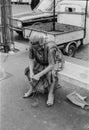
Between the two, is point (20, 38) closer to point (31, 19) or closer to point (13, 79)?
point (31, 19)

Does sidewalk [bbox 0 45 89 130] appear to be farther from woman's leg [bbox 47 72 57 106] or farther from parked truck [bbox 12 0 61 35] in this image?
parked truck [bbox 12 0 61 35]

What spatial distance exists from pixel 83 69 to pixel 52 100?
723 mm

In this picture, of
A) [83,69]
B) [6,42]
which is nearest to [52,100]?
[83,69]

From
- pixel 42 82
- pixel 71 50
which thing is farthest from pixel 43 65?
pixel 71 50

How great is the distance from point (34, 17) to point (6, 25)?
2.04 metres

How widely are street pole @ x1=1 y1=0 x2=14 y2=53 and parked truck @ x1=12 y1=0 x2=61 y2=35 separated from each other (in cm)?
139

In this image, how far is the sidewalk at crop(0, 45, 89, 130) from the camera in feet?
9.40

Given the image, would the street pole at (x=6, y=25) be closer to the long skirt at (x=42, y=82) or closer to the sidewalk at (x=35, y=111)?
the sidewalk at (x=35, y=111)

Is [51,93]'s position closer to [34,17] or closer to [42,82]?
[42,82]

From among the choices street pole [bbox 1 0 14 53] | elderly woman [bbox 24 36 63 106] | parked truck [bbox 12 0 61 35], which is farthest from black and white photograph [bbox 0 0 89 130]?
parked truck [bbox 12 0 61 35]

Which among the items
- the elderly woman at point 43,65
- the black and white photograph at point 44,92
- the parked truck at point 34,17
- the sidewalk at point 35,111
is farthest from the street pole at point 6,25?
the elderly woman at point 43,65

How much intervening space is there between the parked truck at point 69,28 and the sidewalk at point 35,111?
6.29ft

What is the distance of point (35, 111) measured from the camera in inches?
126

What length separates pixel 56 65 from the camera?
3.34 meters
